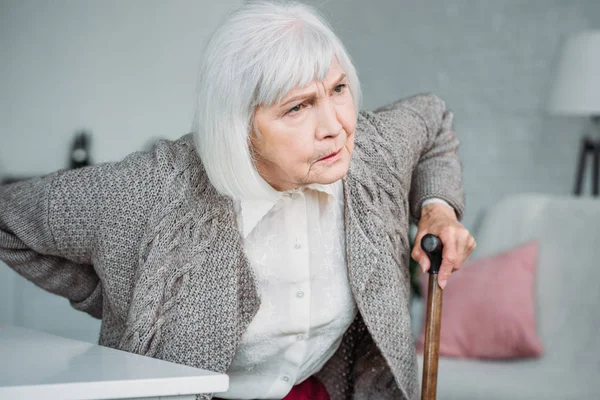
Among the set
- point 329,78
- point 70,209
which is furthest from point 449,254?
point 70,209

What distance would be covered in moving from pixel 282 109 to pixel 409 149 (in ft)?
1.36

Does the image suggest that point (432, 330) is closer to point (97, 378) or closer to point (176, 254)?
point (176, 254)

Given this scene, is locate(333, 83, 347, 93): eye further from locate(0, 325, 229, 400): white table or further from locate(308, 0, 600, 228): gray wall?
locate(308, 0, 600, 228): gray wall

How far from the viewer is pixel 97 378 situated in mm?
1054

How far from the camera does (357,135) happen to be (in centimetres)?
172

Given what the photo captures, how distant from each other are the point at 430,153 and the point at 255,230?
0.46 meters

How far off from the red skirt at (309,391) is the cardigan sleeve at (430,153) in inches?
15.4

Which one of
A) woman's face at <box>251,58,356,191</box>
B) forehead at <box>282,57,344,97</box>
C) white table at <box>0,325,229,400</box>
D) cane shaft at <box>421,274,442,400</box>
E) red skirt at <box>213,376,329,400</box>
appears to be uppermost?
forehead at <box>282,57,344,97</box>

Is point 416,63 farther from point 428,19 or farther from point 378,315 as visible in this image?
point 378,315

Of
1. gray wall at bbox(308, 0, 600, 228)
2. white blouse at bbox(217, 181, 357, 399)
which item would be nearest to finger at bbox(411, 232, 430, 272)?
white blouse at bbox(217, 181, 357, 399)

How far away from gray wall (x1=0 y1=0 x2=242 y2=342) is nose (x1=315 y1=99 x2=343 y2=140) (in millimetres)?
2992

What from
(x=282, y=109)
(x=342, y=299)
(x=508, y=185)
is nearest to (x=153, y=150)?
(x=282, y=109)

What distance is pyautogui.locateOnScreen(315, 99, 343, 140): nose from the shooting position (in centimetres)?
143

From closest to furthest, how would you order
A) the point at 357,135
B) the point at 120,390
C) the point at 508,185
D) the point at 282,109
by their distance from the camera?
1. the point at 120,390
2. the point at 282,109
3. the point at 357,135
4. the point at 508,185
